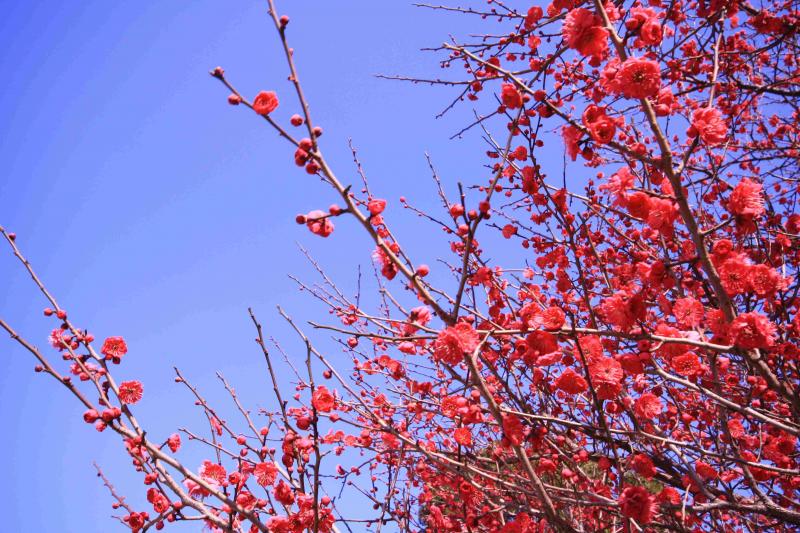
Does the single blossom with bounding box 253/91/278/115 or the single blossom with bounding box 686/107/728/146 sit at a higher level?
the single blossom with bounding box 253/91/278/115

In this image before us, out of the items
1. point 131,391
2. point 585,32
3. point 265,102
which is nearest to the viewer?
point 265,102

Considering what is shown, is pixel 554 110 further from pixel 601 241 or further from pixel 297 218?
pixel 601 241

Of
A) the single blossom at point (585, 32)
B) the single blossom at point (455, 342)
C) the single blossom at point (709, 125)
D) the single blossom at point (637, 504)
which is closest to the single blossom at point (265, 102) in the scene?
the single blossom at point (455, 342)

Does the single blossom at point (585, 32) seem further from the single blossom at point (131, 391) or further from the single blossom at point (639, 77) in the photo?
the single blossom at point (131, 391)

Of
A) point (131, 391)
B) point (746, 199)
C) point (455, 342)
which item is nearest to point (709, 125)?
A: point (746, 199)

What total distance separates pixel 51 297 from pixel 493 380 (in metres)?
3.26

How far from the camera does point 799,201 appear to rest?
18.4 feet

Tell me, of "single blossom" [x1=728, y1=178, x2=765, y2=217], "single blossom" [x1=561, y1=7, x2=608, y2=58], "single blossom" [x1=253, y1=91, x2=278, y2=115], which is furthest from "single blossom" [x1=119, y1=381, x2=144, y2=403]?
"single blossom" [x1=728, y1=178, x2=765, y2=217]

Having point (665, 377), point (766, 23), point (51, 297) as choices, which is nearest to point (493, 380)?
point (665, 377)

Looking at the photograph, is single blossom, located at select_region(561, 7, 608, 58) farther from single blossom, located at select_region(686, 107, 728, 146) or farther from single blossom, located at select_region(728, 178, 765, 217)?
single blossom, located at select_region(728, 178, 765, 217)

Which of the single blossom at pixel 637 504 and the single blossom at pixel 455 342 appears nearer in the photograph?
the single blossom at pixel 455 342

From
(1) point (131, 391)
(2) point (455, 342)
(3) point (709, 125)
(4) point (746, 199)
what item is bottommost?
(2) point (455, 342)

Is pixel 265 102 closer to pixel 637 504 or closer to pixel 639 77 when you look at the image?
pixel 639 77

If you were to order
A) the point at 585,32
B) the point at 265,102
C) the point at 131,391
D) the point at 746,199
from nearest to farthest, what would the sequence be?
the point at 265,102 < the point at 746,199 < the point at 585,32 < the point at 131,391
